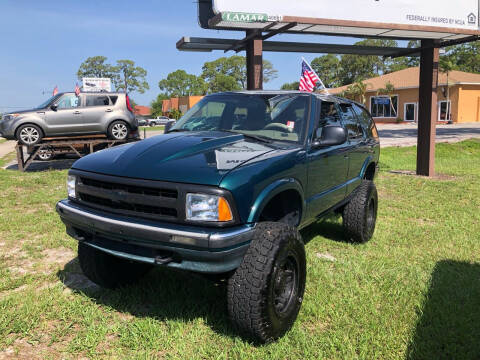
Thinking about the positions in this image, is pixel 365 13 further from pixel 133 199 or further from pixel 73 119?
pixel 73 119

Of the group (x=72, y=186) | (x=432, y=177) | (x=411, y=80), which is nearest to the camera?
(x=72, y=186)

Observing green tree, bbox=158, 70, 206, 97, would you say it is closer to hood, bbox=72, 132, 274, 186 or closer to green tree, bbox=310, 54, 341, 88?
green tree, bbox=310, 54, 341, 88

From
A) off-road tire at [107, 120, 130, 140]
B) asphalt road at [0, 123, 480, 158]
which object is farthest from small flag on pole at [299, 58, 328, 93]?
asphalt road at [0, 123, 480, 158]

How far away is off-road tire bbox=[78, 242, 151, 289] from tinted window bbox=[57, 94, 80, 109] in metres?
9.54

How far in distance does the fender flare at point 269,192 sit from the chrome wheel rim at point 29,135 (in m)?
10.4

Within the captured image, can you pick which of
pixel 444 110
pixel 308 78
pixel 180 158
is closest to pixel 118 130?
pixel 308 78

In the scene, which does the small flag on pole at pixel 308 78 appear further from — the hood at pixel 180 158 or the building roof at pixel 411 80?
the building roof at pixel 411 80

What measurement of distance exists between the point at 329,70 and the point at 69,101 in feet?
215

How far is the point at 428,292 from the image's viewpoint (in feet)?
11.6

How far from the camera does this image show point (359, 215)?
15.4 feet

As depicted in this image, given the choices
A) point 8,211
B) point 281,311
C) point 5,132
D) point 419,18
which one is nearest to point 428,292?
point 281,311

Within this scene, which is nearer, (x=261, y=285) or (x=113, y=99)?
(x=261, y=285)

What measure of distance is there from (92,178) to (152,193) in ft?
1.92

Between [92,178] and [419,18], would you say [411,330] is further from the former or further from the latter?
[419,18]
